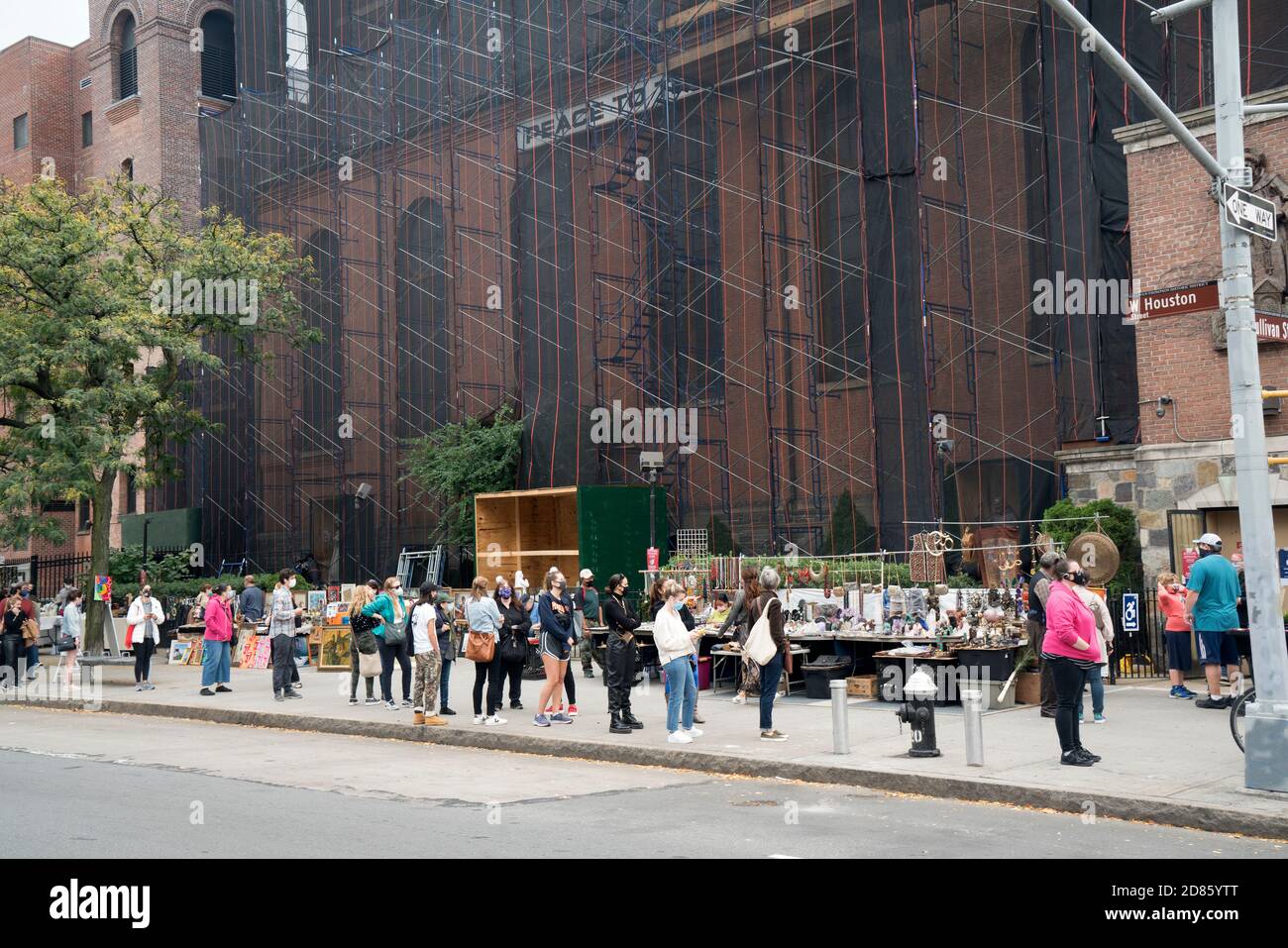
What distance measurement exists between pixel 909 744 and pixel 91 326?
65.2 feet

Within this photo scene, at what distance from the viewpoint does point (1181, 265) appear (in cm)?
1802

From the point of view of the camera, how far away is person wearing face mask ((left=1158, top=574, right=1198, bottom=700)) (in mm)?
15352

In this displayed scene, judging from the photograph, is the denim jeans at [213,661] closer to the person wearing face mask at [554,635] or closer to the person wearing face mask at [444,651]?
the person wearing face mask at [444,651]

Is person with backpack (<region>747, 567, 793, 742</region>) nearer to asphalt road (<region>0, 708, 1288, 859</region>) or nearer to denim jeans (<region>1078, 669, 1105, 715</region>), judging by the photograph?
asphalt road (<region>0, 708, 1288, 859</region>)

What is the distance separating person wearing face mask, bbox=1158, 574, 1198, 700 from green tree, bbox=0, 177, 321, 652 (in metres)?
20.0

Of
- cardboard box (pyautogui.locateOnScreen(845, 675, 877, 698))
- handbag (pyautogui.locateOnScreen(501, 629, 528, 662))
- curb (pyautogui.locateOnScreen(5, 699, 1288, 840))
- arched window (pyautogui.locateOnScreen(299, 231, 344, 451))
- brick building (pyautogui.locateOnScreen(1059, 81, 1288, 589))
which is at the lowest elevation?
curb (pyautogui.locateOnScreen(5, 699, 1288, 840))

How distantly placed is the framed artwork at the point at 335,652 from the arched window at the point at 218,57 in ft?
89.1

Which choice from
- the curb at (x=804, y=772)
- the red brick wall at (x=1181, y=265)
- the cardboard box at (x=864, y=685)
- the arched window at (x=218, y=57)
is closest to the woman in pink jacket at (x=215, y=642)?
the curb at (x=804, y=772)

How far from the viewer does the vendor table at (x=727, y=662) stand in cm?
1708

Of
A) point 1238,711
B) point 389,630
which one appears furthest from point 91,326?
point 1238,711

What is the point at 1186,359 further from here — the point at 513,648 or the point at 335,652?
the point at 335,652

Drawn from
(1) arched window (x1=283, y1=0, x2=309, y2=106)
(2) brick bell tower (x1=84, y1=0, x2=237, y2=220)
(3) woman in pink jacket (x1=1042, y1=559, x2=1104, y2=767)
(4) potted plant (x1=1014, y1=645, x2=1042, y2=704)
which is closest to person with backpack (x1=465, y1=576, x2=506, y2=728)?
(4) potted plant (x1=1014, y1=645, x2=1042, y2=704)

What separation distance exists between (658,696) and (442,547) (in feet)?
55.2

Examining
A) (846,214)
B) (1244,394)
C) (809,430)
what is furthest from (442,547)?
(1244,394)
